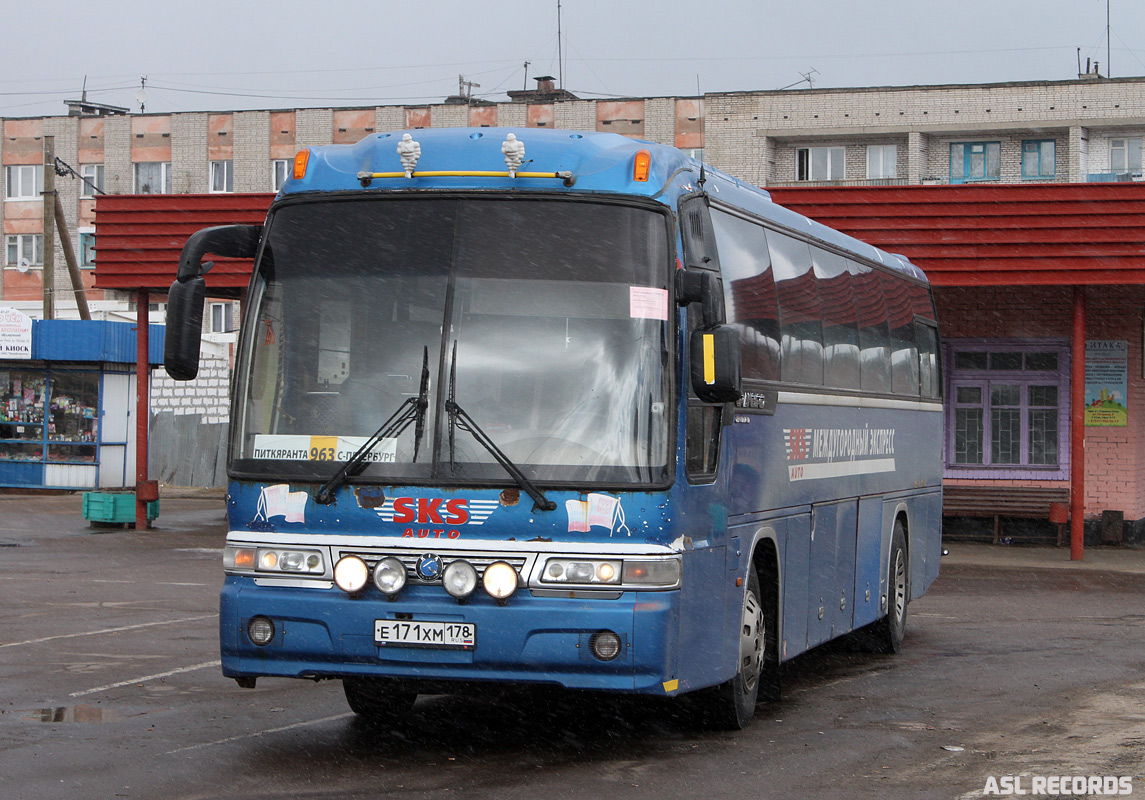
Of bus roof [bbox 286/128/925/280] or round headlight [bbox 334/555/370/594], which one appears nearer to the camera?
round headlight [bbox 334/555/370/594]

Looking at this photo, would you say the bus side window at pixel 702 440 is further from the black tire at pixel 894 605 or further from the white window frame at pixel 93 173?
the white window frame at pixel 93 173

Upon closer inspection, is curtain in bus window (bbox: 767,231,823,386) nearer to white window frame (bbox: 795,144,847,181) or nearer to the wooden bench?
the wooden bench

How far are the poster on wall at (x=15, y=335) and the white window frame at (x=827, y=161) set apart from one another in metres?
27.9

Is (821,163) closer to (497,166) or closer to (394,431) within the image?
(497,166)

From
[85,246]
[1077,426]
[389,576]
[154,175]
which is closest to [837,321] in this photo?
[389,576]

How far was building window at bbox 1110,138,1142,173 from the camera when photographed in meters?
49.8

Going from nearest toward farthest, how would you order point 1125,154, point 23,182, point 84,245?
point 1125,154 < point 23,182 < point 84,245

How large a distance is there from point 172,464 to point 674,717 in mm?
28771

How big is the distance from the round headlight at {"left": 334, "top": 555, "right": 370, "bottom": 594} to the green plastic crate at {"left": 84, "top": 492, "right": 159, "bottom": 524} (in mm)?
18095

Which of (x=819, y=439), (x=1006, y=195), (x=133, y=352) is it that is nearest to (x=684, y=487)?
(x=819, y=439)

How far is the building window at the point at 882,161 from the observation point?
52031 millimetres

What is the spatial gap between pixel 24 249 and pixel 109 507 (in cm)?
4320

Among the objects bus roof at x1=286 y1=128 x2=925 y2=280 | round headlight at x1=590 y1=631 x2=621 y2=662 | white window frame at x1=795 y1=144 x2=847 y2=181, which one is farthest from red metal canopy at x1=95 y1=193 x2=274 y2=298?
white window frame at x1=795 y1=144 x2=847 y2=181

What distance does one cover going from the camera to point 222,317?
60375 mm
